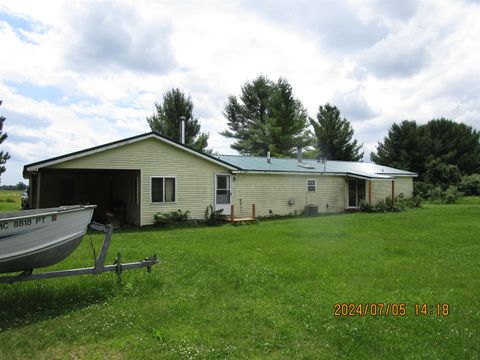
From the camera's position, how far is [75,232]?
582cm

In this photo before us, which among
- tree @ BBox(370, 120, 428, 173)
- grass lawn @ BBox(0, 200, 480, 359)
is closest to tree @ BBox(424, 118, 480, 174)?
tree @ BBox(370, 120, 428, 173)

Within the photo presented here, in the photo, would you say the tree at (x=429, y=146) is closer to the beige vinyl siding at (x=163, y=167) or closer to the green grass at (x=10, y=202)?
the beige vinyl siding at (x=163, y=167)

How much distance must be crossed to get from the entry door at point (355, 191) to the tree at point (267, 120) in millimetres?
16408

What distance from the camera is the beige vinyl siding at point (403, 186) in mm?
26888

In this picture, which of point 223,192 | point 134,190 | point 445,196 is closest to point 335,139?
point 445,196

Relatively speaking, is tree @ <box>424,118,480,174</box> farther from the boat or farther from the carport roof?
the boat

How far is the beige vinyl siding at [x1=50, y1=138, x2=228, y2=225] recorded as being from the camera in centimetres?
1474

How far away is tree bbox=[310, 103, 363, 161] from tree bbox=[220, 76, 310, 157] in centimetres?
295

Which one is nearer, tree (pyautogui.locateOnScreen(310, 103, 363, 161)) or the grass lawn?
the grass lawn

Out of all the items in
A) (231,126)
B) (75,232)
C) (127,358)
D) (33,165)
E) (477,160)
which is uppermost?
(231,126)

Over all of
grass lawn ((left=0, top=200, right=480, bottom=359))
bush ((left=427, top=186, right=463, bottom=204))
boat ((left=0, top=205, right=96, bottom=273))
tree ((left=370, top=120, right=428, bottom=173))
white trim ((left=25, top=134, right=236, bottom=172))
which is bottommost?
grass lawn ((left=0, top=200, right=480, bottom=359))

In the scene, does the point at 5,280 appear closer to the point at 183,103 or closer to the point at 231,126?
the point at 183,103

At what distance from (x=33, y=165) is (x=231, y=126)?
3334 cm

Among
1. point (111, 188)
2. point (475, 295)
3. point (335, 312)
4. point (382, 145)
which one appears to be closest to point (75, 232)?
point (335, 312)
